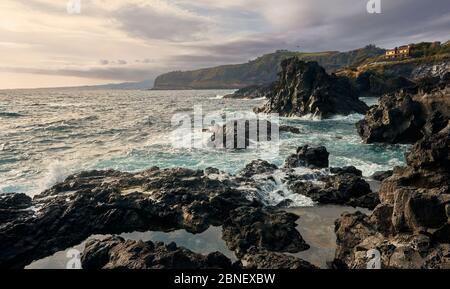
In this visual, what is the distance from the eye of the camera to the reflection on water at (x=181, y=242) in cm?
1675

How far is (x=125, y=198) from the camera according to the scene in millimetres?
22594

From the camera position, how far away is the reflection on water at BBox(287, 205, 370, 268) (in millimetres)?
16469

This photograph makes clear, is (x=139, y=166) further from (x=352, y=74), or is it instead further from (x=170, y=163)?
(x=352, y=74)

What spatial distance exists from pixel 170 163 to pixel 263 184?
14107mm

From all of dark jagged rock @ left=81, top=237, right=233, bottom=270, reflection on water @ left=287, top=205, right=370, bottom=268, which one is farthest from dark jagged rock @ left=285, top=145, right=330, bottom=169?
dark jagged rock @ left=81, top=237, right=233, bottom=270

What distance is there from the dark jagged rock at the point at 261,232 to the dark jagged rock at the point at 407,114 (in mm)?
32534

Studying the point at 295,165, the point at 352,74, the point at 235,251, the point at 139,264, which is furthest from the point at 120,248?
the point at 352,74

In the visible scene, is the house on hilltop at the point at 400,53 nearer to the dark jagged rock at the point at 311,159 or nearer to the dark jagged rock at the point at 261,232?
the dark jagged rock at the point at 311,159

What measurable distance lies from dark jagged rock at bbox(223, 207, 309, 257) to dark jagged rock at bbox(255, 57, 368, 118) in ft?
201

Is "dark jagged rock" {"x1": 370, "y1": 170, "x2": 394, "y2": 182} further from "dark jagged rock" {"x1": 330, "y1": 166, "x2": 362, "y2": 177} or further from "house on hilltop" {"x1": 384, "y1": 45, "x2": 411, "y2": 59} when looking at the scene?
"house on hilltop" {"x1": 384, "y1": 45, "x2": 411, "y2": 59}

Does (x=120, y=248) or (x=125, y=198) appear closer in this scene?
(x=120, y=248)

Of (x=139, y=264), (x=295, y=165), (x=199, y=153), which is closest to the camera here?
(x=139, y=264)

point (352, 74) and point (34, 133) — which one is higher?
point (352, 74)

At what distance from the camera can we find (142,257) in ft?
45.9
